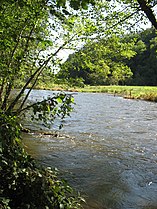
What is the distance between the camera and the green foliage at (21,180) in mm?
3861

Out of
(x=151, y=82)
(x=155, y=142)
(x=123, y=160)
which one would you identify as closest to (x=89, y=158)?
(x=123, y=160)

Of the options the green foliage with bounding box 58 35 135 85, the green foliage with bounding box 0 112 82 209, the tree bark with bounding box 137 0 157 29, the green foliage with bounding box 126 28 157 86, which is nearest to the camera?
the green foliage with bounding box 0 112 82 209

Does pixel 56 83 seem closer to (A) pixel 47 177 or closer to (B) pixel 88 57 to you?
(B) pixel 88 57

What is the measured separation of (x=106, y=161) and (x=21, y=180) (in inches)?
281

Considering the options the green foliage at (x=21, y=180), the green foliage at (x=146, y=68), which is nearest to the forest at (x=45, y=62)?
the green foliage at (x=21, y=180)

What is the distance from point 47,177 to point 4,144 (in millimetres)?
819

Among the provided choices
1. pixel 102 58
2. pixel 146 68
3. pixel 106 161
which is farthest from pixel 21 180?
pixel 146 68

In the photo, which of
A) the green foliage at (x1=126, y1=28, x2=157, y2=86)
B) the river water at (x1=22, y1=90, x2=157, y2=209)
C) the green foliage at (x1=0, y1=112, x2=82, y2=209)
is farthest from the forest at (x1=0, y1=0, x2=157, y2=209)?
the green foliage at (x1=126, y1=28, x2=157, y2=86)

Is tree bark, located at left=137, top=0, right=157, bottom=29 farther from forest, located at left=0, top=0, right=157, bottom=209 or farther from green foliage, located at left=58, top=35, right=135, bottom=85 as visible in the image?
→ green foliage, located at left=58, top=35, right=135, bottom=85

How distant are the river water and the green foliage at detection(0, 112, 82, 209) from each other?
3024mm

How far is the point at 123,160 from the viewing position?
1107 cm

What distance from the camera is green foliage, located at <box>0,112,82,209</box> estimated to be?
3.86 meters

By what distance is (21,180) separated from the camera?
13.2 feet

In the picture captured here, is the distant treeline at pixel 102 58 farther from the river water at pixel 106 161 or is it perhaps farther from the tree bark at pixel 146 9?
the tree bark at pixel 146 9
